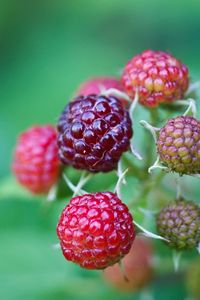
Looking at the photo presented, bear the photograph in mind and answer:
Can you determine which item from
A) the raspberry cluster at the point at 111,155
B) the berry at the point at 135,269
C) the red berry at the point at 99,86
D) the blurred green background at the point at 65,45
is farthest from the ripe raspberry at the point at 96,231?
the blurred green background at the point at 65,45

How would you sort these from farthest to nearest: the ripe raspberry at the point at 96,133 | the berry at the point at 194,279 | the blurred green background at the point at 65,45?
the blurred green background at the point at 65,45, the berry at the point at 194,279, the ripe raspberry at the point at 96,133

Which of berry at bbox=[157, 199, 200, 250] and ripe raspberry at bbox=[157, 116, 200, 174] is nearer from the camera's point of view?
ripe raspberry at bbox=[157, 116, 200, 174]

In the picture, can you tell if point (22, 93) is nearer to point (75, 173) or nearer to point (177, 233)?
point (75, 173)

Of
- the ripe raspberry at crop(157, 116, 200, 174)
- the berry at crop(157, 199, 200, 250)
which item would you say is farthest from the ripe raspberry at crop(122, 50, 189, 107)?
the berry at crop(157, 199, 200, 250)

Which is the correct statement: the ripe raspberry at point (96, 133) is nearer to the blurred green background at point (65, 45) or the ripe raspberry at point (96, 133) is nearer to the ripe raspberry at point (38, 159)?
the ripe raspberry at point (38, 159)

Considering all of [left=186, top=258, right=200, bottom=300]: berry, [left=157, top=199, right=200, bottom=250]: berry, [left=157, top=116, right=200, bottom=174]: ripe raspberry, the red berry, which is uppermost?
the red berry

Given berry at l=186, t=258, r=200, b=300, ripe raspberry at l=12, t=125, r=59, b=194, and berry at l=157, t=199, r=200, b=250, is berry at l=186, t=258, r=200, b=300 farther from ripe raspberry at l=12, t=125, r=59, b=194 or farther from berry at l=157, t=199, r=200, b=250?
ripe raspberry at l=12, t=125, r=59, b=194

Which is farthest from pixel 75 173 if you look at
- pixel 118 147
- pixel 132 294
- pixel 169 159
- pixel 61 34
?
pixel 61 34
